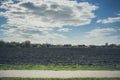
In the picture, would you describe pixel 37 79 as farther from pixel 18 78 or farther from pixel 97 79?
pixel 97 79

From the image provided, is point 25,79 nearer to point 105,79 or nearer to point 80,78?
point 80,78

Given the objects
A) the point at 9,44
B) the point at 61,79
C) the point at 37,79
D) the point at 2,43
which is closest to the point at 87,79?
the point at 61,79

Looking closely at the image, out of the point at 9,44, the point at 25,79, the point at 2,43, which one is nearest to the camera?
the point at 25,79

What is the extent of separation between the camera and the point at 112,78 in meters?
12.8

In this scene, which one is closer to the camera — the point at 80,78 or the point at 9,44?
the point at 80,78

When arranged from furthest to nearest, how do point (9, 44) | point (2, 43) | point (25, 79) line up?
point (9, 44), point (2, 43), point (25, 79)

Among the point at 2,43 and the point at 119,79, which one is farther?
the point at 2,43

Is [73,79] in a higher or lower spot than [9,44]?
higher

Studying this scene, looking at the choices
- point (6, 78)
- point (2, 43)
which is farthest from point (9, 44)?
point (6, 78)

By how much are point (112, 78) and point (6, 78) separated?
576 centimetres

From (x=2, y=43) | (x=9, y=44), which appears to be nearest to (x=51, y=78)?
(x=2, y=43)

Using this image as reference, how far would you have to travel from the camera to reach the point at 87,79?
12484mm

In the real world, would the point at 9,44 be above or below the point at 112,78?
below

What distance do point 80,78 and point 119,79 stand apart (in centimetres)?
210
